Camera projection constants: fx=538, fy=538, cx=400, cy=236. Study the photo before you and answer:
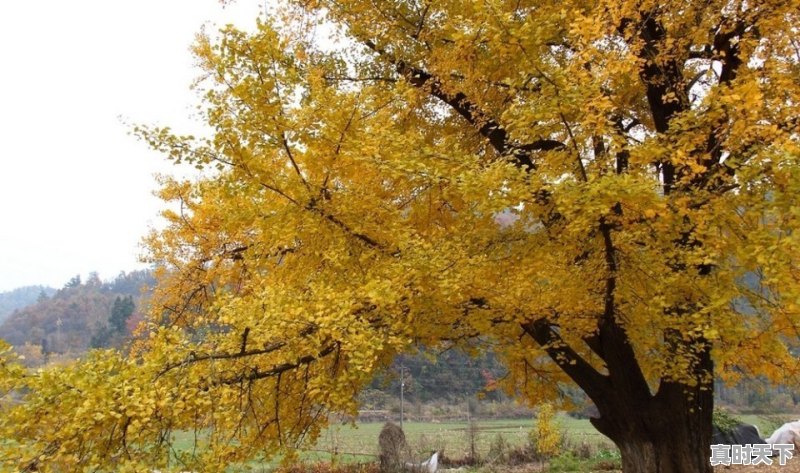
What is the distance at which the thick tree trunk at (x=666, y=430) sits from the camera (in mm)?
5059

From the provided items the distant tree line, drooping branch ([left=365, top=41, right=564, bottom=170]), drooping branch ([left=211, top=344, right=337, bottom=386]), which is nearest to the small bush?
drooping branch ([left=365, top=41, right=564, bottom=170])

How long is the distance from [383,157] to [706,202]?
208 centimetres

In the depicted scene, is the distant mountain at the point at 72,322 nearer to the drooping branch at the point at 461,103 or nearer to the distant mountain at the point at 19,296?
the drooping branch at the point at 461,103

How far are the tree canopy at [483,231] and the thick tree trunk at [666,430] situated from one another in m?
0.02

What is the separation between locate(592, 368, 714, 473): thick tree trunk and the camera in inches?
199

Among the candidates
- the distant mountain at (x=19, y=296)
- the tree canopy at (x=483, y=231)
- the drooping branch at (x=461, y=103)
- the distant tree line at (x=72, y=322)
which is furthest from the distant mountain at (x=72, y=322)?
the distant mountain at (x=19, y=296)

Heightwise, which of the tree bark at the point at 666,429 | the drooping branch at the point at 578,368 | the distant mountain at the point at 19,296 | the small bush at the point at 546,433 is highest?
the distant mountain at the point at 19,296

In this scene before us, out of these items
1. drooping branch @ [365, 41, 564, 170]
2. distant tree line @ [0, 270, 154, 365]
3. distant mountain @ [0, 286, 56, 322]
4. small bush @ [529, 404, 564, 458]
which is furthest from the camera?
distant mountain @ [0, 286, 56, 322]

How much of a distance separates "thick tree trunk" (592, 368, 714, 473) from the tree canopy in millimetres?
19

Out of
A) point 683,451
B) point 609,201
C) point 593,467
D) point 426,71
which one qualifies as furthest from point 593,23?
point 593,467

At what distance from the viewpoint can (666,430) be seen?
16.8ft

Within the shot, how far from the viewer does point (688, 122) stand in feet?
10.5

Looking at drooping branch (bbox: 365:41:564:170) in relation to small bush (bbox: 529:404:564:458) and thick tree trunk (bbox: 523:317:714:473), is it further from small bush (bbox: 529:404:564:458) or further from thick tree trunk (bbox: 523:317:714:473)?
small bush (bbox: 529:404:564:458)

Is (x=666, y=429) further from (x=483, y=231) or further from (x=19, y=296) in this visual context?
(x=19, y=296)
